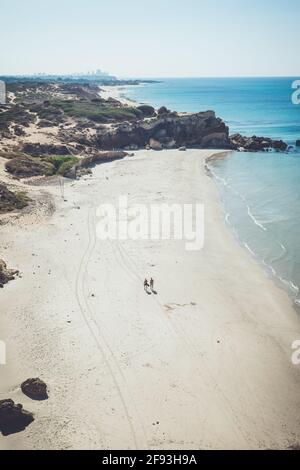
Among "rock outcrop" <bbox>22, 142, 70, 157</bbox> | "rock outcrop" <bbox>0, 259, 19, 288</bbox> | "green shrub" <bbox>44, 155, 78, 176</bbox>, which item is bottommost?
"rock outcrop" <bbox>0, 259, 19, 288</bbox>

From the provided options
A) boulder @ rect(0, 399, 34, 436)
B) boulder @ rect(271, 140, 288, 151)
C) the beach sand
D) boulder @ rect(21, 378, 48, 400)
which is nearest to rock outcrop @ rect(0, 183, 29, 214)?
the beach sand

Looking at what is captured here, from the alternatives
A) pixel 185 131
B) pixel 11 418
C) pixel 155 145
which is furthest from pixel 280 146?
pixel 11 418

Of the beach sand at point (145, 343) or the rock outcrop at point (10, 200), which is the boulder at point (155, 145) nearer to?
the rock outcrop at point (10, 200)

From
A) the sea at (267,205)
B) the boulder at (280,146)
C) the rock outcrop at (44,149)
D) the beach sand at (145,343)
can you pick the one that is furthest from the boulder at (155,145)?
the beach sand at (145,343)

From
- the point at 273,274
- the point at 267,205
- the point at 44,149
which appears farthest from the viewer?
the point at 44,149

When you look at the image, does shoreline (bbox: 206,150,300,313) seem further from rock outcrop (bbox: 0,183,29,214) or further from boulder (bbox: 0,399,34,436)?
rock outcrop (bbox: 0,183,29,214)

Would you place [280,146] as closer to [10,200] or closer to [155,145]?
[155,145]

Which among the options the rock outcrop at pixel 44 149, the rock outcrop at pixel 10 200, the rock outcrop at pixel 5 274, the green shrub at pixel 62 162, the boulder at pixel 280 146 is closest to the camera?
the rock outcrop at pixel 5 274
